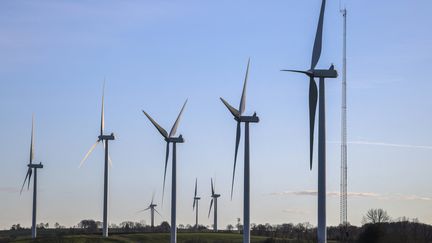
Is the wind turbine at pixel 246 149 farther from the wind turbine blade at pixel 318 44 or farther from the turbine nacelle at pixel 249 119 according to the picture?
the wind turbine blade at pixel 318 44

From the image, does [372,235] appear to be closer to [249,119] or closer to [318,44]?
[249,119]

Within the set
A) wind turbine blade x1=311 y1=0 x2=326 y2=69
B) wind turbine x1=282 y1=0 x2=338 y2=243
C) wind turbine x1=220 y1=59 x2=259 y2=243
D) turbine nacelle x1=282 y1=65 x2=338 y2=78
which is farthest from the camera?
wind turbine x1=220 y1=59 x2=259 y2=243

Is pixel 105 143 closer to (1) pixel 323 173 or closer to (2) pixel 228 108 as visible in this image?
(2) pixel 228 108

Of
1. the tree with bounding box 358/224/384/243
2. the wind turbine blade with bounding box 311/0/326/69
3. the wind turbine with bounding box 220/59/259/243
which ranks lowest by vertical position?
the tree with bounding box 358/224/384/243

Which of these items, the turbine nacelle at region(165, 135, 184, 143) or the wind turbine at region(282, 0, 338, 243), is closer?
the wind turbine at region(282, 0, 338, 243)

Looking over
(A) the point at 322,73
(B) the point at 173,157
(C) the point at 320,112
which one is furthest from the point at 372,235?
(C) the point at 320,112

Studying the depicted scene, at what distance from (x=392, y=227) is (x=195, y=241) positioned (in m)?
55.2

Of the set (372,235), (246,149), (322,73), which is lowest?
(372,235)

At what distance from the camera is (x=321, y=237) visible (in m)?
84.9

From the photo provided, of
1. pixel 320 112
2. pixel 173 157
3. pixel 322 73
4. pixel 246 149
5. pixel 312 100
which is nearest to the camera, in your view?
pixel 320 112

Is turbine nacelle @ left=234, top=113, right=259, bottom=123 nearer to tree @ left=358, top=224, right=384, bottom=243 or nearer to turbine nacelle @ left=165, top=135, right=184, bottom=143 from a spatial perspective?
turbine nacelle @ left=165, top=135, right=184, bottom=143

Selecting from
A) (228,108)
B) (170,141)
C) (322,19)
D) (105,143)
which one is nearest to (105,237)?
(105,143)

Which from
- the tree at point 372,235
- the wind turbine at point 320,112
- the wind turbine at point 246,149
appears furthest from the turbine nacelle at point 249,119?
the tree at point 372,235

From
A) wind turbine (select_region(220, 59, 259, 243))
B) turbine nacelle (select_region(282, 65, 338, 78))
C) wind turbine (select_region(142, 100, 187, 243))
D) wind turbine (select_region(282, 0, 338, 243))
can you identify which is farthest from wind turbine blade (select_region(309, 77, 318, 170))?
wind turbine (select_region(142, 100, 187, 243))
